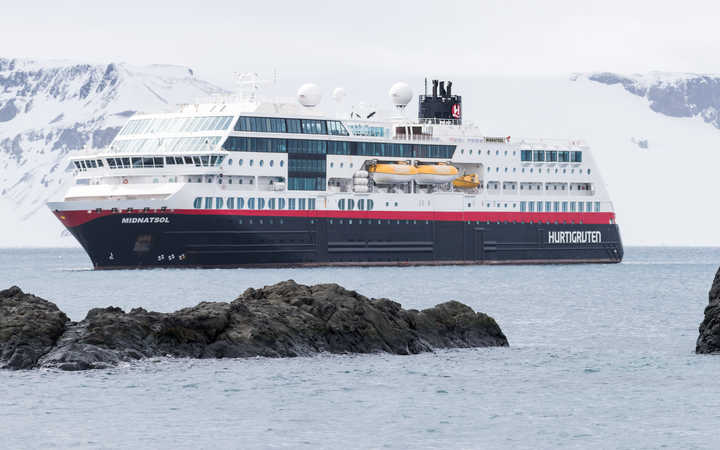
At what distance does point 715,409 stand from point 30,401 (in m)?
13.0

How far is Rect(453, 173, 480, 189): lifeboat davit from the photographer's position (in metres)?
84.9

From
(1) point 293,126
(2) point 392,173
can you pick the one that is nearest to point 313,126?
(1) point 293,126

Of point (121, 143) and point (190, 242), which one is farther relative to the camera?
point (121, 143)

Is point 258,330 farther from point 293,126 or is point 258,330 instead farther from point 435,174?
point 435,174

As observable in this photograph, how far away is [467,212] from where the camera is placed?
83.9m

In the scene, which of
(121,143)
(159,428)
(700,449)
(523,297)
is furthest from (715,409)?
Answer: (121,143)

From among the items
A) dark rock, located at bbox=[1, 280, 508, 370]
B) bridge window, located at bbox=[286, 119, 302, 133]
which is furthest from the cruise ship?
dark rock, located at bbox=[1, 280, 508, 370]

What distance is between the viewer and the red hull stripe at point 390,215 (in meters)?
71.4

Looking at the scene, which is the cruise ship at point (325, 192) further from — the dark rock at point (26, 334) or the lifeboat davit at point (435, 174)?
the dark rock at point (26, 334)

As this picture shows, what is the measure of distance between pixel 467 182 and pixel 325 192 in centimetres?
1082

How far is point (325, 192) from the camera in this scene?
77812 mm

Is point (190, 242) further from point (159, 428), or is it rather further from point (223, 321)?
point (159, 428)

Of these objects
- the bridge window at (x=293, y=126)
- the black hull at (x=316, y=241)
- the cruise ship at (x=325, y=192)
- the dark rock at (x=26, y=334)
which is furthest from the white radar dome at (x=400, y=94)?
the dark rock at (x=26, y=334)

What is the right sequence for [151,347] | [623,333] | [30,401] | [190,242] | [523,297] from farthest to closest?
1. [190,242]
2. [523,297]
3. [623,333]
4. [151,347]
5. [30,401]
